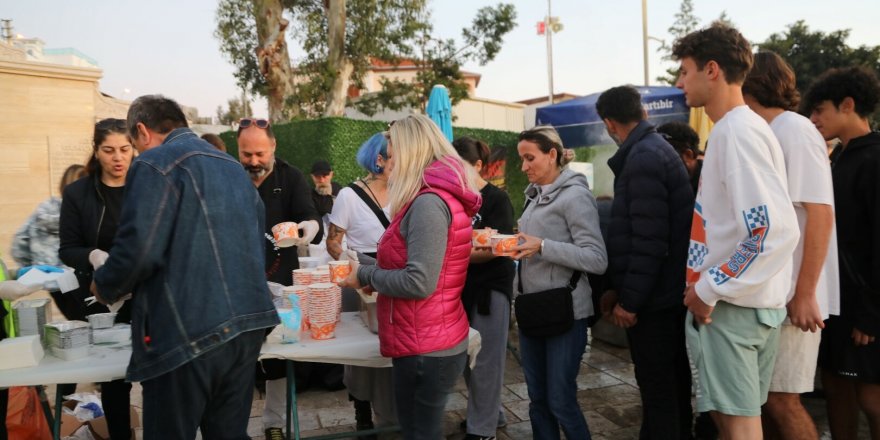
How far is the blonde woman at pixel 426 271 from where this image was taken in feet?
6.54

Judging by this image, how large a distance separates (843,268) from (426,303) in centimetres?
188


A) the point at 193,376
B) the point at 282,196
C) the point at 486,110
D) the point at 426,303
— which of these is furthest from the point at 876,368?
the point at 486,110

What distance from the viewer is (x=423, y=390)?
6.86 ft

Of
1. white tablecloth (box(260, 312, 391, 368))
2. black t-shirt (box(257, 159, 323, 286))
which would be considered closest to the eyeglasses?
black t-shirt (box(257, 159, 323, 286))

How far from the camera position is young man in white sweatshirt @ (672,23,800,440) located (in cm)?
178

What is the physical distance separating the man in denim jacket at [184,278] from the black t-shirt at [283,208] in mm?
1366

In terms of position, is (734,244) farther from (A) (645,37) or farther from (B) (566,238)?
(A) (645,37)

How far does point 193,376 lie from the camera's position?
1.84 metres

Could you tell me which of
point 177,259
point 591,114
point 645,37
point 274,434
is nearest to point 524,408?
point 274,434

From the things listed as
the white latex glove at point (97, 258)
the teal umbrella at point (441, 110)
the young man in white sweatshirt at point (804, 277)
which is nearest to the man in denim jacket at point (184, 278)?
the white latex glove at point (97, 258)

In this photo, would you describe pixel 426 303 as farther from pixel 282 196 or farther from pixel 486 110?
pixel 486 110

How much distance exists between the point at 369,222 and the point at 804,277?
2.15 metres

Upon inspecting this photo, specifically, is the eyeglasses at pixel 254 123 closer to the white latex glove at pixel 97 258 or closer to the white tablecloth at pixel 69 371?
the white latex glove at pixel 97 258

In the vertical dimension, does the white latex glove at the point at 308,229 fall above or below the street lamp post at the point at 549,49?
below
